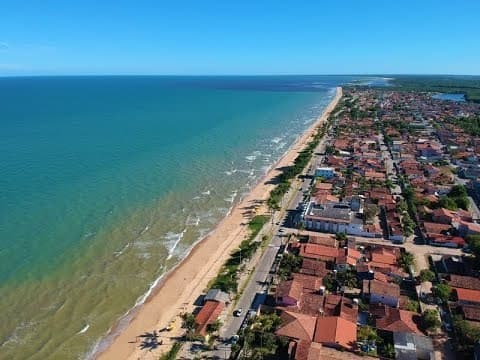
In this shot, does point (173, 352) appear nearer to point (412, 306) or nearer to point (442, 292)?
point (412, 306)

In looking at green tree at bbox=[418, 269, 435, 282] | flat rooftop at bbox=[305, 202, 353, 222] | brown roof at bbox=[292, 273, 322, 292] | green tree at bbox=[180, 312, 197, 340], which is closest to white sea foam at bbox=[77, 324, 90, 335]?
green tree at bbox=[180, 312, 197, 340]

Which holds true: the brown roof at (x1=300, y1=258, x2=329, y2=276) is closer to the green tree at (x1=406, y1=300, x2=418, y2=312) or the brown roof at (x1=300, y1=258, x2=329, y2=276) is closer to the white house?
the green tree at (x1=406, y1=300, x2=418, y2=312)

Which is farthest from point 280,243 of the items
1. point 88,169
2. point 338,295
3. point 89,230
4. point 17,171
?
point 17,171

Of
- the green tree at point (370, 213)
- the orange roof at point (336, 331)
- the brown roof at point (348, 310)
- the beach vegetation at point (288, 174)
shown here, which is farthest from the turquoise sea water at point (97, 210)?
the green tree at point (370, 213)

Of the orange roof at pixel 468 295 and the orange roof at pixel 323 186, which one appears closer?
the orange roof at pixel 468 295

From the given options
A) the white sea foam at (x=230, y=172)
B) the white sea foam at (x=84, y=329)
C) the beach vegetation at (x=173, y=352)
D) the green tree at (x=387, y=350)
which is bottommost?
the white sea foam at (x=84, y=329)

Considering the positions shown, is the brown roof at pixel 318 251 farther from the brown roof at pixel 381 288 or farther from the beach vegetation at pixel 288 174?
the beach vegetation at pixel 288 174
